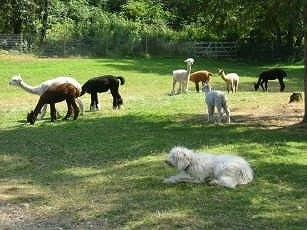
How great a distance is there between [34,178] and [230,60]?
40920 mm

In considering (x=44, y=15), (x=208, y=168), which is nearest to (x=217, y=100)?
(x=208, y=168)

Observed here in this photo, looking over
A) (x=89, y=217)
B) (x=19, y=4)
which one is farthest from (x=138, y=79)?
(x=89, y=217)

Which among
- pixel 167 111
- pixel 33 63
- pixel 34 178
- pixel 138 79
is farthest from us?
pixel 33 63

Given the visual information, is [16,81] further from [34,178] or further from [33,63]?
[33,63]

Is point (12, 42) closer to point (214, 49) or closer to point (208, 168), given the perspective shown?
point (214, 49)

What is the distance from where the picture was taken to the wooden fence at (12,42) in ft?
157

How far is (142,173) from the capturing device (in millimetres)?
11141

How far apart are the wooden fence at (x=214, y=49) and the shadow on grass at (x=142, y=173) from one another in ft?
112

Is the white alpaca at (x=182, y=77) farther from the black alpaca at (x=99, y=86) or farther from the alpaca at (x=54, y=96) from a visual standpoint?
the alpaca at (x=54, y=96)

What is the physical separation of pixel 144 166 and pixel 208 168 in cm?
209

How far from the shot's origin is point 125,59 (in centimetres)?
4694

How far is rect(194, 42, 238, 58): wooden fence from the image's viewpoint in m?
51.9

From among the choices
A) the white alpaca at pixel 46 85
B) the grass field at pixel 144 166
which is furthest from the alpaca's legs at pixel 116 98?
the white alpaca at pixel 46 85

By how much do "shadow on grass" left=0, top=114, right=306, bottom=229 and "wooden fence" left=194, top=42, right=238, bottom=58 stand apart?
112 feet
